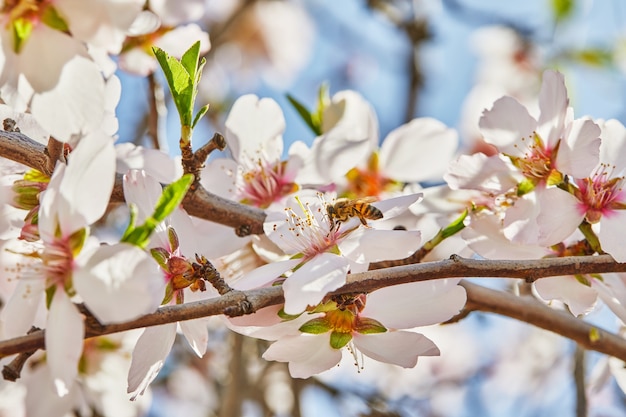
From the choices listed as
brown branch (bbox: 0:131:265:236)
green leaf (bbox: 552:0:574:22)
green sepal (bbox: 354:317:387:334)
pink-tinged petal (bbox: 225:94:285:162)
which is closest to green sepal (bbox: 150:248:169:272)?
brown branch (bbox: 0:131:265:236)

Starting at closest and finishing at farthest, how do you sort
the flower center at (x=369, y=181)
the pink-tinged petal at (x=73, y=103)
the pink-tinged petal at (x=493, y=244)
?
the pink-tinged petal at (x=73, y=103) < the pink-tinged petal at (x=493, y=244) < the flower center at (x=369, y=181)

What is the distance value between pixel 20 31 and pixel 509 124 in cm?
59

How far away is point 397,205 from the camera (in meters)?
0.92

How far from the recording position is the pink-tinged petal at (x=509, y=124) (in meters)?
1.03

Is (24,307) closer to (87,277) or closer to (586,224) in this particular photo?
(87,277)

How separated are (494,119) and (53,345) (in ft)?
2.00

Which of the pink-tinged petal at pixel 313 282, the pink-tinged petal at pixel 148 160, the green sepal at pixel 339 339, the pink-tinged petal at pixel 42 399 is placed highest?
the pink-tinged petal at pixel 313 282

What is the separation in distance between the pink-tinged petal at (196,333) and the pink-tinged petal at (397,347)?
0.17 metres

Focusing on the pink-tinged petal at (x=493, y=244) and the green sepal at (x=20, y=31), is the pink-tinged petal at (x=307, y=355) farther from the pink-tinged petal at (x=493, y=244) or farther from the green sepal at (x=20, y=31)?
the green sepal at (x=20, y=31)

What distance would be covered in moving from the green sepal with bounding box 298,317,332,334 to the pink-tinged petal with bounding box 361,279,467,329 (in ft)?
0.20

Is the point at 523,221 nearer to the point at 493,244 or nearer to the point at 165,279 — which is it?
the point at 493,244

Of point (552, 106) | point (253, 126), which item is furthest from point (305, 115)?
point (552, 106)

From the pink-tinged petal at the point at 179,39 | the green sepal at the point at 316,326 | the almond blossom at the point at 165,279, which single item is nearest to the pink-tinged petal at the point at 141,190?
the almond blossom at the point at 165,279

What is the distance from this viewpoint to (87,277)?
2.28 feet
